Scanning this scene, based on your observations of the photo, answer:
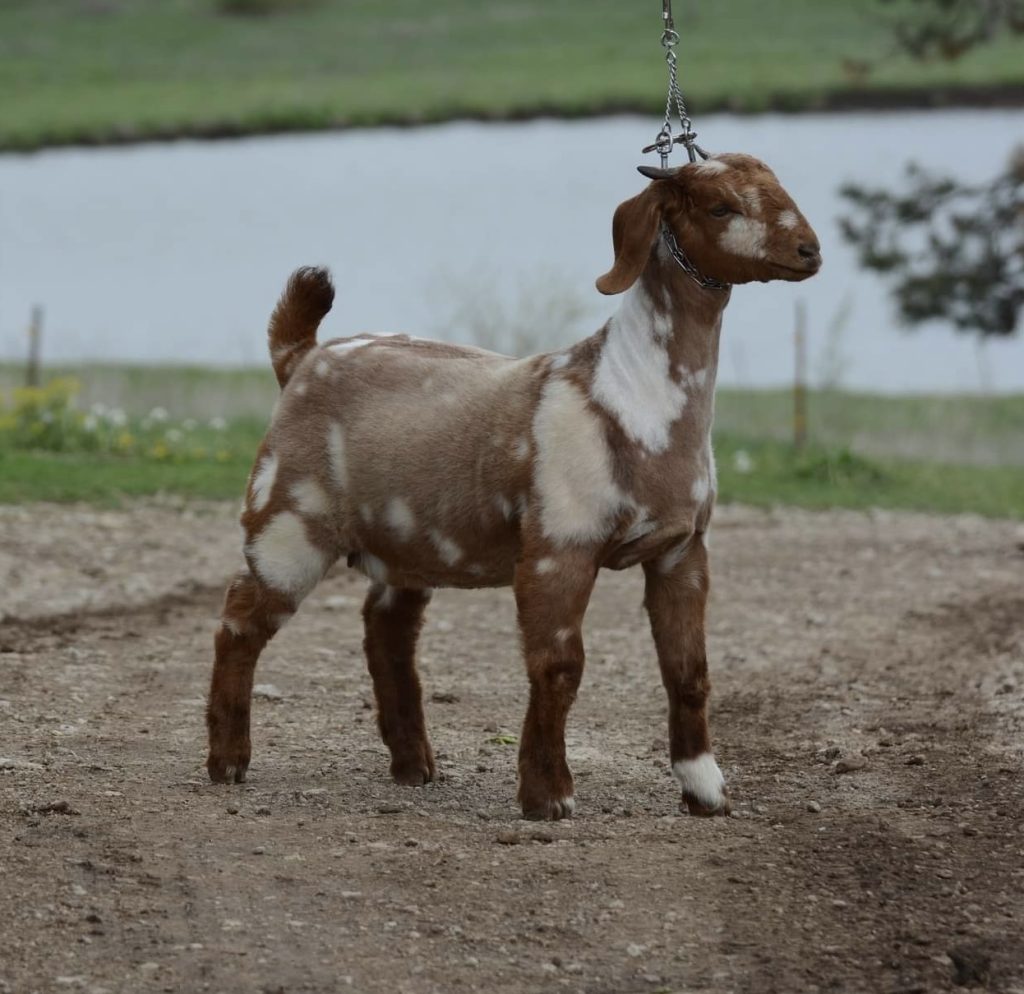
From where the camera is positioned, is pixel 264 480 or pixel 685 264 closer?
pixel 685 264

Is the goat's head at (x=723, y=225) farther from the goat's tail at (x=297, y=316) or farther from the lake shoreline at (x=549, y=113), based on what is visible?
the lake shoreline at (x=549, y=113)

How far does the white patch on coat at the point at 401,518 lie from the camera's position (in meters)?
5.75

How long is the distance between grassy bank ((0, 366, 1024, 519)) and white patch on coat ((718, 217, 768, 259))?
6.89 meters

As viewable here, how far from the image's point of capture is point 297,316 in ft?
20.6

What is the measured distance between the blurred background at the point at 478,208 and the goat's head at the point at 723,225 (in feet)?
22.6

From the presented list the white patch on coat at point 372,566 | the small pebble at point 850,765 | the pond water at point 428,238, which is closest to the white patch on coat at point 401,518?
the white patch on coat at point 372,566

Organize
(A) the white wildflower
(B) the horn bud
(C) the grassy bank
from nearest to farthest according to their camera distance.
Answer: (B) the horn bud, (C) the grassy bank, (A) the white wildflower

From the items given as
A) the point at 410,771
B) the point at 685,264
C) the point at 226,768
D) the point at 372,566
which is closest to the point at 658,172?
the point at 685,264

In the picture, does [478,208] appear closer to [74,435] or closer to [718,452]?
[718,452]

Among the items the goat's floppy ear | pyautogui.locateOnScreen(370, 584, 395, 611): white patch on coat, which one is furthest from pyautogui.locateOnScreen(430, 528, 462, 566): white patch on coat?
the goat's floppy ear

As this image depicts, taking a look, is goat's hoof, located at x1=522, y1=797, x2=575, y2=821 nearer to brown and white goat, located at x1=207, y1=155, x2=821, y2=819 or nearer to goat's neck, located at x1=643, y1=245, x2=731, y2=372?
brown and white goat, located at x1=207, y1=155, x2=821, y2=819

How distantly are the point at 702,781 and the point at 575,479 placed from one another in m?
1.03

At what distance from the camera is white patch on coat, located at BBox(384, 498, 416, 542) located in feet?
18.9

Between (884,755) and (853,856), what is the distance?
1.45 metres
